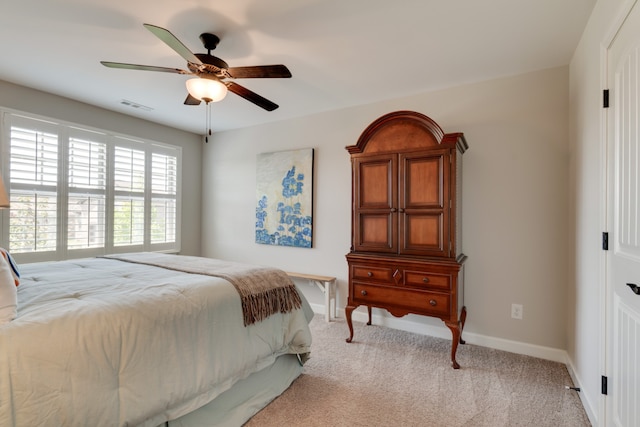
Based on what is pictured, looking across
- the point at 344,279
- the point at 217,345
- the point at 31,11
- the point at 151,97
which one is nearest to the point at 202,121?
the point at 151,97

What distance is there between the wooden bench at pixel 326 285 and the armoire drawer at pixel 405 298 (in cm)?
64

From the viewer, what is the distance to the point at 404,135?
8.78 feet

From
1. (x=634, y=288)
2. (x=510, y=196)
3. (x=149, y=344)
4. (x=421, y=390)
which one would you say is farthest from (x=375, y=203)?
(x=149, y=344)

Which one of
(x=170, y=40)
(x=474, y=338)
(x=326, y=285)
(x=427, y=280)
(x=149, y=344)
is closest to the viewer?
(x=149, y=344)

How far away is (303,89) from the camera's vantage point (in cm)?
311

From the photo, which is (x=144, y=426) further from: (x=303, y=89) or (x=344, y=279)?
(x=303, y=89)

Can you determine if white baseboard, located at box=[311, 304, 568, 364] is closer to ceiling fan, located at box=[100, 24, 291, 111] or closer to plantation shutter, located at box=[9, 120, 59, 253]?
ceiling fan, located at box=[100, 24, 291, 111]

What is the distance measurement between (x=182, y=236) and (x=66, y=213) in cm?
148

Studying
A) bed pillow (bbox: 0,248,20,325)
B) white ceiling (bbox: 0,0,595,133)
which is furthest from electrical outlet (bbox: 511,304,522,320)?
bed pillow (bbox: 0,248,20,325)

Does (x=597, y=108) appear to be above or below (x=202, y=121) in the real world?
below

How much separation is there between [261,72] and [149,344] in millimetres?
1687

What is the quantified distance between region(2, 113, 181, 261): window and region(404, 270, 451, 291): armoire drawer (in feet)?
11.4

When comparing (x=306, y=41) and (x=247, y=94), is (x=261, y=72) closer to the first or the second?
(x=247, y=94)

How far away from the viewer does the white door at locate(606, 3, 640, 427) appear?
4.17ft
